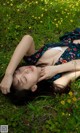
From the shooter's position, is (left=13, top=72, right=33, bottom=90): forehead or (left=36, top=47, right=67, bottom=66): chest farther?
(left=36, top=47, right=67, bottom=66): chest

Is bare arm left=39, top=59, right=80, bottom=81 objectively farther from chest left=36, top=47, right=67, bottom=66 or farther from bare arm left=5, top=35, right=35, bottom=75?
bare arm left=5, top=35, right=35, bottom=75

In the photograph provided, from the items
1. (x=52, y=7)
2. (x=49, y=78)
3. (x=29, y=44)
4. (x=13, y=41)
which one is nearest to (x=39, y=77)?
(x=49, y=78)

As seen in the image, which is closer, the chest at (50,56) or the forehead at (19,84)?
the forehead at (19,84)

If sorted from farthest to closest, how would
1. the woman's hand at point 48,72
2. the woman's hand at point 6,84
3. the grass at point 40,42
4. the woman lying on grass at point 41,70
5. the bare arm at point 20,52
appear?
1. the woman's hand at point 48,72
2. the bare arm at point 20,52
3. the woman lying on grass at point 41,70
4. the woman's hand at point 6,84
5. the grass at point 40,42

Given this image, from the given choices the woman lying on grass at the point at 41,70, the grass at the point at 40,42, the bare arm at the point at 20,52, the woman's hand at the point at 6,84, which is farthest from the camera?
the bare arm at the point at 20,52

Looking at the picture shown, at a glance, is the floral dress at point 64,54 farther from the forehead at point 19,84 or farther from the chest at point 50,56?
the forehead at point 19,84

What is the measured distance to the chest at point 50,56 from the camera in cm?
573

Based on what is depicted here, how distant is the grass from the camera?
16.0 feet

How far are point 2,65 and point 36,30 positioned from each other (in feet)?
4.37

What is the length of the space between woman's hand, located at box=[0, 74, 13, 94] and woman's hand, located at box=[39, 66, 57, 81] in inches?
20.5

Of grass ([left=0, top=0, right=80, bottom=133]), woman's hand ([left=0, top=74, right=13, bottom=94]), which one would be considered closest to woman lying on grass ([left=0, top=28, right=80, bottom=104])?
woman's hand ([left=0, top=74, right=13, bottom=94])

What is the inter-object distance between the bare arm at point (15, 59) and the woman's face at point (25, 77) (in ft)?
0.29

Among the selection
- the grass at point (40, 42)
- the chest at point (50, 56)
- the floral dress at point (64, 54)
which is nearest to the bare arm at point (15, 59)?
the floral dress at point (64, 54)

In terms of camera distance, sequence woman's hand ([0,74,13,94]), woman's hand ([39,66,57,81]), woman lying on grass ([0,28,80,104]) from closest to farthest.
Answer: woman's hand ([0,74,13,94]) < woman lying on grass ([0,28,80,104]) < woman's hand ([39,66,57,81])
